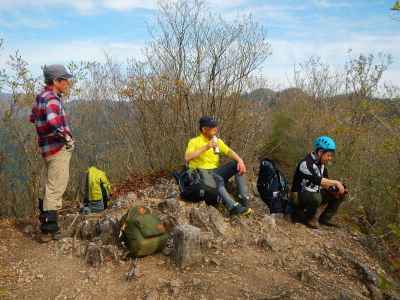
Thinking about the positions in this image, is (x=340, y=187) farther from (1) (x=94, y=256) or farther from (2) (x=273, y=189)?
(1) (x=94, y=256)

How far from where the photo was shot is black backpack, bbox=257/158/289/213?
5266mm

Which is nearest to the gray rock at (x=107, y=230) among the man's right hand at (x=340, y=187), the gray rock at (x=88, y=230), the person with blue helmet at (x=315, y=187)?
the gray rock at (x=88, y=230)

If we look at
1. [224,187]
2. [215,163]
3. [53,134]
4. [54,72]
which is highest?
[54,72]

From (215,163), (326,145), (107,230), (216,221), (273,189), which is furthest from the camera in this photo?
(273,189)

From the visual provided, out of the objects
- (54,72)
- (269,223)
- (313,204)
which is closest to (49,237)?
(54,72)

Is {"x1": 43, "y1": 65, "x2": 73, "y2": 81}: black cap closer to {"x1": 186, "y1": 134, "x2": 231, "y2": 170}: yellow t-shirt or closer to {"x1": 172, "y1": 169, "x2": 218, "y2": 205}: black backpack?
{"x1": 186, "y1": 134, "x2": 231, "y2": 170}: yellow t-shirt

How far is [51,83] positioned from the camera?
13.0 feet

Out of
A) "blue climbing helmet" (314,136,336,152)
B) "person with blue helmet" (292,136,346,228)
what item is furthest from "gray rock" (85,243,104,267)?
"blue climbing helmet" (314,136,336,152)

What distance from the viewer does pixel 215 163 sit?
203 inches

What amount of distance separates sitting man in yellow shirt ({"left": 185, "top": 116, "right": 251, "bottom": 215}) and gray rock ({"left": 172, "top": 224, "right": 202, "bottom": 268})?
0.97 meters

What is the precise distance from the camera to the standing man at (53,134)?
3.90m

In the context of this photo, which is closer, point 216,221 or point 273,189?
point 216,221

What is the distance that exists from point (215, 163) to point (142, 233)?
1724 mm

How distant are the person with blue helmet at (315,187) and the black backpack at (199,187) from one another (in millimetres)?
1138
